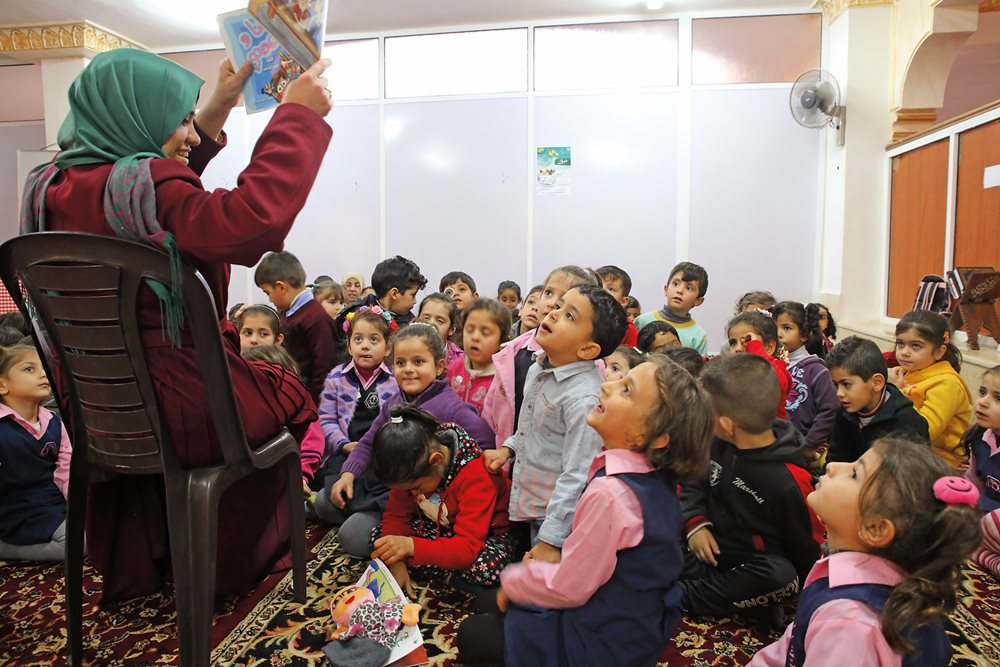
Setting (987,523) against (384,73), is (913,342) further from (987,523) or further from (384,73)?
(384,73)

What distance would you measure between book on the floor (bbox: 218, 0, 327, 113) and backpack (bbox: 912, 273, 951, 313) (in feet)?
14.1

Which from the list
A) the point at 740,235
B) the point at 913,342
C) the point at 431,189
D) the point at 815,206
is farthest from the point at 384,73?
the point at 913,342

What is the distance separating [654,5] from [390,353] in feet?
16.0

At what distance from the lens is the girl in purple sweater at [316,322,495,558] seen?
213 centimetres

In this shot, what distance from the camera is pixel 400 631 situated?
62.9 inches

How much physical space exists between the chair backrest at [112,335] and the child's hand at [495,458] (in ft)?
2.42

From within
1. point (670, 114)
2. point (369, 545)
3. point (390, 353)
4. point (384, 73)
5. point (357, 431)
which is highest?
point (384, 73)

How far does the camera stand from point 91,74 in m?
1.33

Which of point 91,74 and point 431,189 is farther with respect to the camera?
point 431,189

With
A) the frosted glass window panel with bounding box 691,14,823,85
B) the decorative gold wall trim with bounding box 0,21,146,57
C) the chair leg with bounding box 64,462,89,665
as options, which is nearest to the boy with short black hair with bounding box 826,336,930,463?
the chair leg with bounding box 64,462,89,665

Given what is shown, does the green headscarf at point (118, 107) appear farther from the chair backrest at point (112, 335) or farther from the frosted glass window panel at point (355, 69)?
the frosted glass window panel at point (355, 69)

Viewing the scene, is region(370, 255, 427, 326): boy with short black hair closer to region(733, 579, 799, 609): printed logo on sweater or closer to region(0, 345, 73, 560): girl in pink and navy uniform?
region(0, 345, 73, 560): girl in pink and navy uniform

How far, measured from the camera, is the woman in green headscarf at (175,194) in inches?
48.1

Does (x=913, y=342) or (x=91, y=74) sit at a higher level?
(x=91, y=74)
